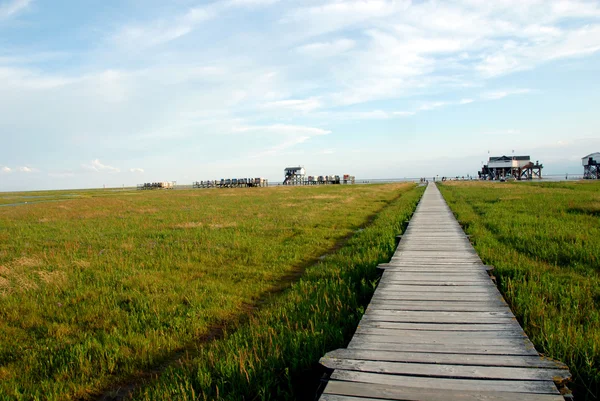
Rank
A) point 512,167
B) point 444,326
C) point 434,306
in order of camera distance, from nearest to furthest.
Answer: point 444,326, point 434,306, point 512,167

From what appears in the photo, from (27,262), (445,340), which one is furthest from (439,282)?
(27,262)

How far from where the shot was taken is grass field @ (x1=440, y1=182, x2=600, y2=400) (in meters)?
3.85

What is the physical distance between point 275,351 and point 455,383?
207cm

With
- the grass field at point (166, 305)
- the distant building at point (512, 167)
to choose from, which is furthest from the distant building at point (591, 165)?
the grass field at point (166, 305)

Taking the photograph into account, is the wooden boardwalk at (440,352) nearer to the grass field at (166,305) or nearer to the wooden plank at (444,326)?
the wooden plank at (444,326)

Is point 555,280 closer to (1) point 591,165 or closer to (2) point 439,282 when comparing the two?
(2) point 439,282

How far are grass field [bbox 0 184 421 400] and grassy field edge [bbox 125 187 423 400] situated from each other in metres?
0.02

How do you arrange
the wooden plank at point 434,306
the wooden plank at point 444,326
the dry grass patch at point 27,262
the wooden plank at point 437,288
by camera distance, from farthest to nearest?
the dry grass patch at point 27,262 < the wooden plank at point 437,288 < the wooden plank at point 434,306 < the wooden plank at point 444,326

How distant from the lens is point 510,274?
682cm

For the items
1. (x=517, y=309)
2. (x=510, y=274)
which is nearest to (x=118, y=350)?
(x=517, y=309)

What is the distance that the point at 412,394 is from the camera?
289 centimetres

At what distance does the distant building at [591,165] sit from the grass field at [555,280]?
7965 cm

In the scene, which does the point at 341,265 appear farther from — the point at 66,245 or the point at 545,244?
the point at 66,245

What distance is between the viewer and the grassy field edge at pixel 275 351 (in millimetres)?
3787
